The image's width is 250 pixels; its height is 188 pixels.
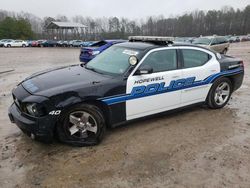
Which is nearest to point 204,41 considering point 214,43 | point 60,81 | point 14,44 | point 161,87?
point 214,43

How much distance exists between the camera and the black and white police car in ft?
12.5

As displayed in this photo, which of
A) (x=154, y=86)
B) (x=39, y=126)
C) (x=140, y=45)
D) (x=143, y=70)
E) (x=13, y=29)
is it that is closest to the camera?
(x=39, y=126)

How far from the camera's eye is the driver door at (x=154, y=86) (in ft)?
14.4

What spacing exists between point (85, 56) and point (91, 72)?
830cm

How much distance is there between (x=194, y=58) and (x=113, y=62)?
5.79 ft

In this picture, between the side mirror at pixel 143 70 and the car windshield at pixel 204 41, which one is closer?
the side mirror at pixel 143 70

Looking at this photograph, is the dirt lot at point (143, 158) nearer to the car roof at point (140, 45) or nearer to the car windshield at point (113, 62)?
the car windshield at point (113, 62)

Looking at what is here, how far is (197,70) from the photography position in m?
5.22

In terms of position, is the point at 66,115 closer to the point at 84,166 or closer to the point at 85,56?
the point at 84,166

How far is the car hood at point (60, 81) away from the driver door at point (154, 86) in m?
0.56

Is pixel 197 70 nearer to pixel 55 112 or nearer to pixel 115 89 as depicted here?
pixel 115 89

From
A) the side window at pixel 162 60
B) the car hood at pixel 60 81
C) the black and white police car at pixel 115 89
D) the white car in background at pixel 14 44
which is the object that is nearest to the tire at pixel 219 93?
the black and white police car at pixel 115 89

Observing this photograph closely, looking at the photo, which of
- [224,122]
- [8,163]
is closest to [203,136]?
[224,122]

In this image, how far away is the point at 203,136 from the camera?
450 centimetres
